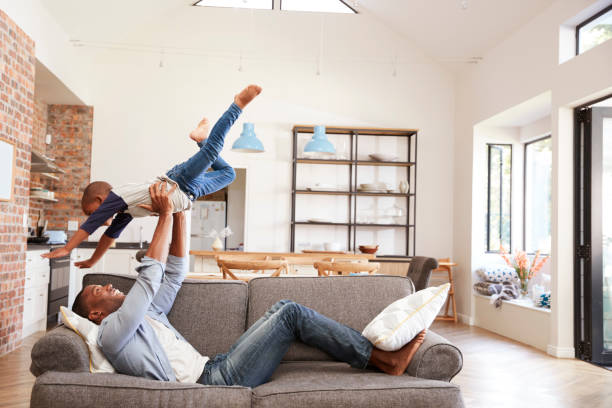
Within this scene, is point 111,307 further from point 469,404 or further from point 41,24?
point 41,24

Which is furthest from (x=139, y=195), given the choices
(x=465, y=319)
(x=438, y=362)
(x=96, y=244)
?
(x=465, y=319)

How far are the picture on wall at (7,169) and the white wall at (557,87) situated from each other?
499 cm

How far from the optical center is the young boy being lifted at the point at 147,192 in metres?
2.58

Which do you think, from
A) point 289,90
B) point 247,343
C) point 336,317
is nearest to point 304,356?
point 336,317

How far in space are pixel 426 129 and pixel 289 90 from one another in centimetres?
210

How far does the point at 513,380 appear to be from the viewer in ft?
14.4

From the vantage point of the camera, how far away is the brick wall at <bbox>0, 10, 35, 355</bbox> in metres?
4.66

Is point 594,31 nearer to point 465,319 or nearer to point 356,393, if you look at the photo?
point 465,319

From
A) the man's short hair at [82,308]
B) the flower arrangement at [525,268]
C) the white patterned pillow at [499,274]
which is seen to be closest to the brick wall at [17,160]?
the man's short hair at [82,308]

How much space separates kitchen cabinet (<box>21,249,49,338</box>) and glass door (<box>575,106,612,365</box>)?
5.16 metres

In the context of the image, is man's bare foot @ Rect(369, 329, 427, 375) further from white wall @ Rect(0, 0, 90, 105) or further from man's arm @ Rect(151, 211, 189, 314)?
white wall @ Rect(0, 0, 90, 105)

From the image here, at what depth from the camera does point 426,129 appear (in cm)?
827

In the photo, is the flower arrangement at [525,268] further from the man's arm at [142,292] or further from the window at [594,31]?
the man's arm at [142,292]

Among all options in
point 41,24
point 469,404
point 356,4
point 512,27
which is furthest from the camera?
point 356,4
